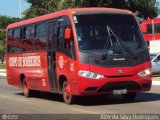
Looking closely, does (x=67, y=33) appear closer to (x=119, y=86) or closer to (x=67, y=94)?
(x=67, y=94)

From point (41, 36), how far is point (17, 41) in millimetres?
3440

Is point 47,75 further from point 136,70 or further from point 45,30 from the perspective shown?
point 136,70

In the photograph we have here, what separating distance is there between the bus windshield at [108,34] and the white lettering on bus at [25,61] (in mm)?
3576

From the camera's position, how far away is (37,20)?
1983cm

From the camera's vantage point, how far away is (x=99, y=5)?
3844cm

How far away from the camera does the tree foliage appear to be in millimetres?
38500

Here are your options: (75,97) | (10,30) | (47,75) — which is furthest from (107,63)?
(10,30)

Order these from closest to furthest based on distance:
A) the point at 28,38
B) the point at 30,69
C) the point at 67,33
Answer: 1. the point at 67,33
2. the point at 30,69
3. the point at 28,38

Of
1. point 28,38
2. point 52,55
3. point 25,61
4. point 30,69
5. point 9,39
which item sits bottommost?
point 30,69

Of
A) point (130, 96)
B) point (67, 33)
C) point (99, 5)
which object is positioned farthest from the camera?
point (99, 5)

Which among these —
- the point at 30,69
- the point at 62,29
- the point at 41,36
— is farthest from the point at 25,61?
the point at 62,29

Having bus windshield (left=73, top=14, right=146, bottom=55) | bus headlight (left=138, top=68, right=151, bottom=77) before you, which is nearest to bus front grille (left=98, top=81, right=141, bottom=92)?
bus headlight (left=138, top=68, right=151, bottom=77)

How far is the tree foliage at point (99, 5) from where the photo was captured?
3850 centimetres

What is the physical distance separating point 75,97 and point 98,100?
5.00 ft
